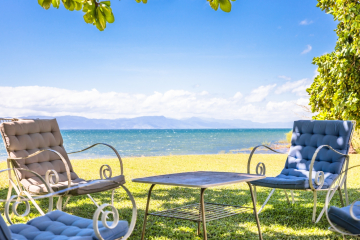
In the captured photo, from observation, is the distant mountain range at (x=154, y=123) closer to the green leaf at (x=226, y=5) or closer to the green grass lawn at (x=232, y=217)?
the green grass lawn at (x=232, y=217)

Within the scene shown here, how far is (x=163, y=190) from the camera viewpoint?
5.05 m

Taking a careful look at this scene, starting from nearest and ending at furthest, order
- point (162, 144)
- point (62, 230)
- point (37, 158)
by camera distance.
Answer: point (62, 230)
point (37, 158)
point (162, 144)

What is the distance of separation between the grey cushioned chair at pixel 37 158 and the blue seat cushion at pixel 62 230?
0.83 metres

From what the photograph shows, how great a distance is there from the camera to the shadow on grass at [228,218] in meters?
2.93

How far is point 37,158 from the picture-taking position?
338 centimetres

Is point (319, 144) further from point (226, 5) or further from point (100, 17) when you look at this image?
point (100, 17)

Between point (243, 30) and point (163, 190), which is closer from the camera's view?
point (163, 190)

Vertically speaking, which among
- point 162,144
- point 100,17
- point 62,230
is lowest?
point 162,144

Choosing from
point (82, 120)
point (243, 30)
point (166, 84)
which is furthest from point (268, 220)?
point (82, 120)

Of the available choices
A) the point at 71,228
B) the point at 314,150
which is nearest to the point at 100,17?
the point at 71,228

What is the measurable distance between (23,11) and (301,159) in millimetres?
34047

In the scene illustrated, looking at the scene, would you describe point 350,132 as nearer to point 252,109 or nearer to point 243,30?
point 243,30

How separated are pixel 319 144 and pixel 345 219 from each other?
1.86m

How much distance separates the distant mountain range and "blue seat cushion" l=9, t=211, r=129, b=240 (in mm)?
57486
